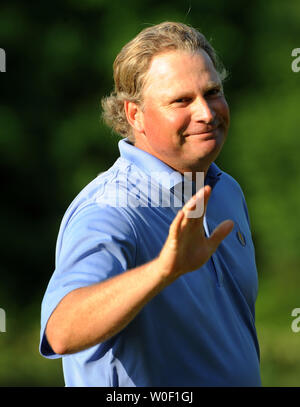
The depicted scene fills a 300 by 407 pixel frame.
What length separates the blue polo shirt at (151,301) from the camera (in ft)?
5.78

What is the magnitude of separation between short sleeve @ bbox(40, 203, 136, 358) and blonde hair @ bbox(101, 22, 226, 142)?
53 centimetres

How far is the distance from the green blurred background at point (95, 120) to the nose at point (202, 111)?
4.73 m

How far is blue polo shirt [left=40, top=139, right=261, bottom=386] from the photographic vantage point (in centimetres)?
176

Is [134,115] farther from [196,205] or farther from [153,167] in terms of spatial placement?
[196,205]

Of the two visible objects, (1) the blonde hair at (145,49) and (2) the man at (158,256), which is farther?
(1) the blonde hair at (145,49)

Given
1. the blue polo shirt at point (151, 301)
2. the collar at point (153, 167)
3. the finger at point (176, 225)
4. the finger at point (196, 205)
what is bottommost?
the blue polo shirt at point (151, 301)

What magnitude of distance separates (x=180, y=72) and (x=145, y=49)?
0.52ft

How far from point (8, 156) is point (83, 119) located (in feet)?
Result: 2.45

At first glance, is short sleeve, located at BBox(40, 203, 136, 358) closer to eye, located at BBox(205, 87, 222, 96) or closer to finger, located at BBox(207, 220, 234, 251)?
finger, located at BBox(207, 220, 234, 251)

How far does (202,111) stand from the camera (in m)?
2.11

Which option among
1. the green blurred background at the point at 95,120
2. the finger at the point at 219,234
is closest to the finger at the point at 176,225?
the finger at the point at 219,234

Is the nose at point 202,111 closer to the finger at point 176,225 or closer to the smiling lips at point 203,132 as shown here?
the smiling lips at point 203,132

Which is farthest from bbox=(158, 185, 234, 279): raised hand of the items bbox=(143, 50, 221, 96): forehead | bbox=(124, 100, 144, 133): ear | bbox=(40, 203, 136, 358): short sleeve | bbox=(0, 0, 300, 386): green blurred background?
bbox=(0, 0, 300, 386): green blurred background

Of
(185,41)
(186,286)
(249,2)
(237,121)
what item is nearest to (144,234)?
(186,286)
